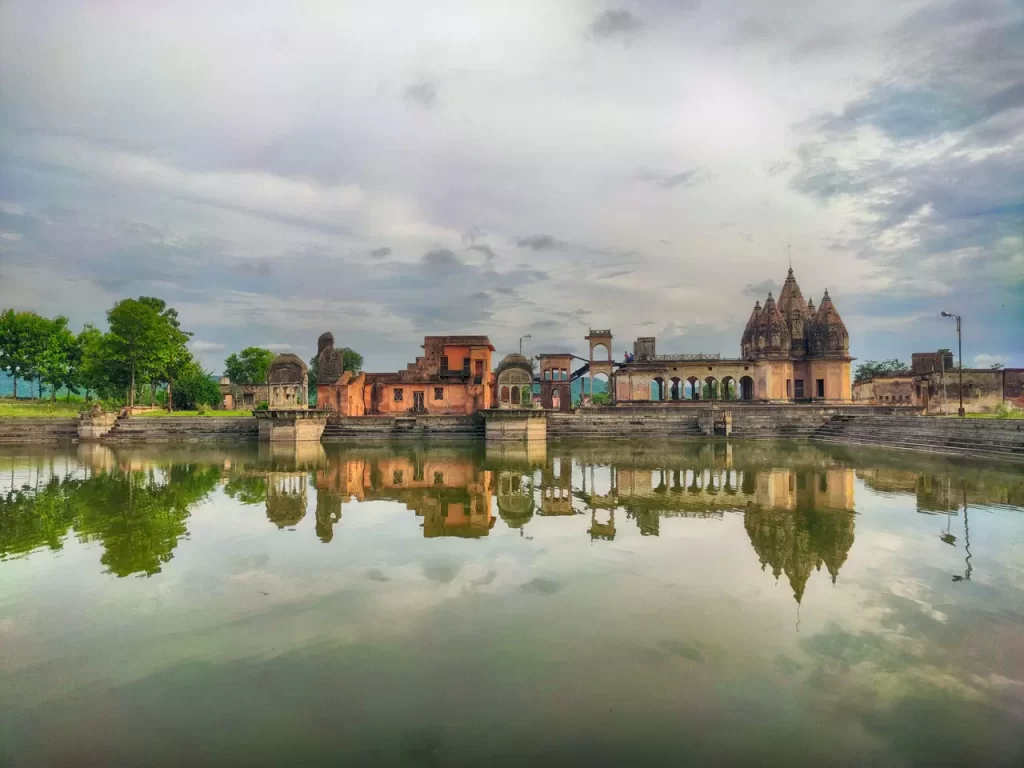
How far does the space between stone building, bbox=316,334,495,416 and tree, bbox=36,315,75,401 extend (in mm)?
27467

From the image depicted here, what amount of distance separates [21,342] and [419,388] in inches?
1472

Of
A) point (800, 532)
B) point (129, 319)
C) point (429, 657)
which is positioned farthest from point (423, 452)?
point (129, 319)

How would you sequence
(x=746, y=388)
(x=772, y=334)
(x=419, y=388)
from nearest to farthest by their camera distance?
(x=419, y=388) < (x=772, y=334) < (x=746, y=388)

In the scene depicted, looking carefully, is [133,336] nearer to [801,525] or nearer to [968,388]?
[801,525]

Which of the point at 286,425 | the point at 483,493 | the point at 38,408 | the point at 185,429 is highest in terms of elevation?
the point at 38,408

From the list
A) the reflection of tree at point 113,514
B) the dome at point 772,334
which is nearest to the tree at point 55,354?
the reflection of tree at point 113,514

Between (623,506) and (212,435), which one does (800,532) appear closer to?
(623,506)

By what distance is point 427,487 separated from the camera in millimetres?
16609

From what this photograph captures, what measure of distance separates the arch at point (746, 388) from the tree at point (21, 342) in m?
62.0

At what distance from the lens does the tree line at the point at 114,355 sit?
44.8 meters

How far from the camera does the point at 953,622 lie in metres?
6.29

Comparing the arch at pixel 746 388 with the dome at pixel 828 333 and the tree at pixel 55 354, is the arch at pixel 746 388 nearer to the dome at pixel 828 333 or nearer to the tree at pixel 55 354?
the dome at pixel 828 333

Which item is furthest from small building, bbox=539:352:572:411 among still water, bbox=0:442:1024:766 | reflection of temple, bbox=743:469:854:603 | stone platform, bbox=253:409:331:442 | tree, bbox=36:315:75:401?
tree, bbox=36:315:75:401

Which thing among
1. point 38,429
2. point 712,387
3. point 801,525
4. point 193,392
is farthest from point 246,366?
point 801,525
